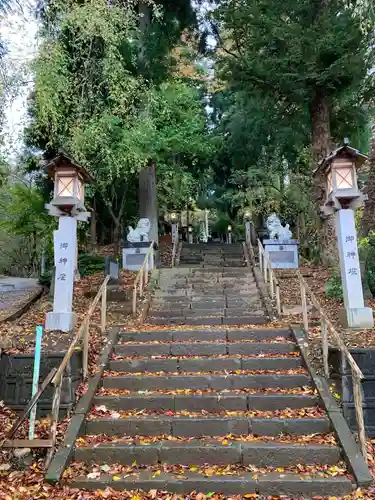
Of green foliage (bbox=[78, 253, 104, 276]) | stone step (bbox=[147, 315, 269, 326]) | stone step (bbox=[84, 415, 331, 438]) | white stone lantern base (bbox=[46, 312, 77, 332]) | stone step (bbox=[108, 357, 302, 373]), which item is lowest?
stone step (bbox=[84, 415, 331, 438])

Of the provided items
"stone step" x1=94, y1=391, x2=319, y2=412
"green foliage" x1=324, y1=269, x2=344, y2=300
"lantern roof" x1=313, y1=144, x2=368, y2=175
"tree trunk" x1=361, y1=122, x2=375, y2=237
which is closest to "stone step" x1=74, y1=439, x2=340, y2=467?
"stone step" x1=94, y1=391, x2=319, y2=412

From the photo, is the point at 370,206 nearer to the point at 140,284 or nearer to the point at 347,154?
the point at 347,154

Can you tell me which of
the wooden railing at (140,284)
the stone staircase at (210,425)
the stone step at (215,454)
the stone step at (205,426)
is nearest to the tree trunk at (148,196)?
the wooden railing at (140,284)

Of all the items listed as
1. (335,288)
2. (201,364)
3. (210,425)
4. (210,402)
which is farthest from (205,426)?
(335,288)

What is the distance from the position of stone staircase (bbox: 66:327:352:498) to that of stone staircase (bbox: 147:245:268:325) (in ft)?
5.29

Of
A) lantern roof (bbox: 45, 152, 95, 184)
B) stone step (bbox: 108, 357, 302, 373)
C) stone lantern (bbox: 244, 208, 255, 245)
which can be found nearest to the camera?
stone step (bbox: 108, 357, 302, 373)

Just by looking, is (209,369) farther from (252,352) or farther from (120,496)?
(120,496)

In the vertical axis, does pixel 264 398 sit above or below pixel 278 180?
below

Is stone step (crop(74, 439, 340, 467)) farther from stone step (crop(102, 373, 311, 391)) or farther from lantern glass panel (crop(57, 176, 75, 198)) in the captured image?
lantern glass panel (crop(57, 176, 75, 198))

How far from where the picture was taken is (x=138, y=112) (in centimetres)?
1173

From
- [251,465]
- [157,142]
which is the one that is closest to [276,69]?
[157,142]

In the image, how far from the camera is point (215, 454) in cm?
465

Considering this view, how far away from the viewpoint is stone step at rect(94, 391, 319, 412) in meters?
5.44

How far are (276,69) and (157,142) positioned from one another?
146 inches
